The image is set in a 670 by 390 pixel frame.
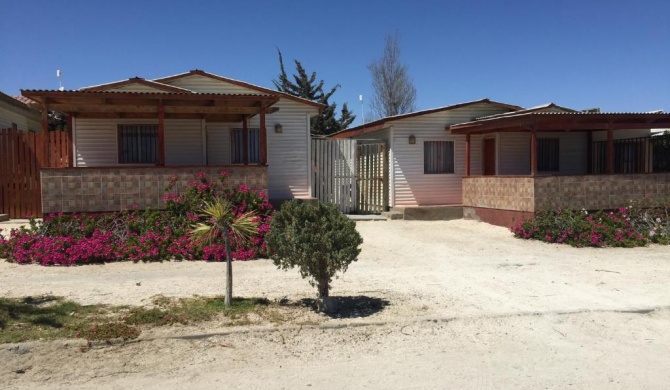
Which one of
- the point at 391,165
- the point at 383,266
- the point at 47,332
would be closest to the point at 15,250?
the point at 47,332

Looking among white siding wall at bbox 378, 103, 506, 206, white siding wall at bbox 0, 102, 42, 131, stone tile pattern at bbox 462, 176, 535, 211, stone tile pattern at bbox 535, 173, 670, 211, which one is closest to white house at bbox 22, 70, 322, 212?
white siding wall at bbox 378, 103, 506, 206

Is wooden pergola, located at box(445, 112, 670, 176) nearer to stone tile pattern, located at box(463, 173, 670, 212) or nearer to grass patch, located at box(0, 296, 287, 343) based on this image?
stone tile pattern, located at box(463, 173, 670, 212)

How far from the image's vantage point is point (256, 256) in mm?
10258

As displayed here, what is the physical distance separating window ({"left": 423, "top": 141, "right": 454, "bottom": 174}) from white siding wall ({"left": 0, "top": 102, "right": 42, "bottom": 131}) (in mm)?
12303

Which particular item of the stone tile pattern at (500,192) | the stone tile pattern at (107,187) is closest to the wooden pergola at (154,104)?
the stone tile pattern at (107,187)

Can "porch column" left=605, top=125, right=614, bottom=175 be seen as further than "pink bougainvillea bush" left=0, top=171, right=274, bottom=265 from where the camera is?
Yes

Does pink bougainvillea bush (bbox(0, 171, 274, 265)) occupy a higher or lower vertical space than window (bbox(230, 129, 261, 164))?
lower

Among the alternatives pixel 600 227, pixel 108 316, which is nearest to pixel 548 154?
pixel 600 227

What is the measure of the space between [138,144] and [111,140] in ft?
2.27

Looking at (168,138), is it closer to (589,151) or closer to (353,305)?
(353,305)

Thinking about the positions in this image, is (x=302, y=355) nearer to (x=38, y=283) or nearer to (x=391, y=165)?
(x=38, y=283)

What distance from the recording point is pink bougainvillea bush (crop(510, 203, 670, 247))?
11.9 meters

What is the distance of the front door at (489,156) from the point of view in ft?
55.8

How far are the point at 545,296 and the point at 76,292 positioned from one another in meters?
6.13
